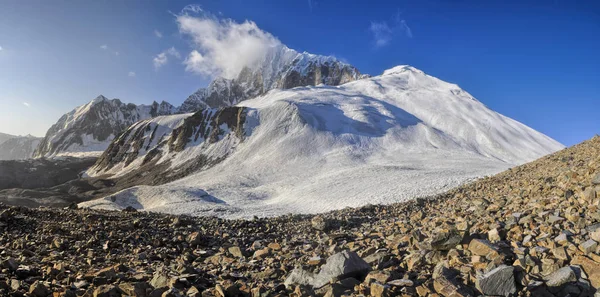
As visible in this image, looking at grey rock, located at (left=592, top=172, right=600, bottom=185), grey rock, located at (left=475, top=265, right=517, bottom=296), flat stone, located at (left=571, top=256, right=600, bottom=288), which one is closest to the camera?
flat stone, located at (left=571, top=256, right=600, bottom=288)

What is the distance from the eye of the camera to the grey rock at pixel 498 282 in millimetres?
5559

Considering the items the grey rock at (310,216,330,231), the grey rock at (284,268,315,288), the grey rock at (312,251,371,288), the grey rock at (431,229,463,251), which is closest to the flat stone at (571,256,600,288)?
the grey rock at (431,229,463,251)

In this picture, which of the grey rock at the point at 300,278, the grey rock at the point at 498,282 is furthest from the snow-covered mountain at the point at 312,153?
the grey rock at the point at 498,282

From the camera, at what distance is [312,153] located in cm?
7625

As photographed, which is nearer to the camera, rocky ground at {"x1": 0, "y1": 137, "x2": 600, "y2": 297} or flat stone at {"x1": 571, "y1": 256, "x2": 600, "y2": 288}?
flat stone at {"x1": 571, "y1": 256, "x2": 600, "y2": 288}

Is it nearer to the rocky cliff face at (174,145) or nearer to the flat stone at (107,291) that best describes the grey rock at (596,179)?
the flat stone at (107,291)

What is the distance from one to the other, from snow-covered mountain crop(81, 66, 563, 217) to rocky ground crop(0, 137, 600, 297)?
2296 centimetres

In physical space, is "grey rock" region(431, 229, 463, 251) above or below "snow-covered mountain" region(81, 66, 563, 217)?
below

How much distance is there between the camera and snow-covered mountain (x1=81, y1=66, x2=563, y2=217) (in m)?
43.3

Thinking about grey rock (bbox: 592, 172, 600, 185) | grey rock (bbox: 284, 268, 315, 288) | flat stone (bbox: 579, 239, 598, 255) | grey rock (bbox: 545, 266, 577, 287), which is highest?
grey rock (bbox: 592, 172, 600, 185)

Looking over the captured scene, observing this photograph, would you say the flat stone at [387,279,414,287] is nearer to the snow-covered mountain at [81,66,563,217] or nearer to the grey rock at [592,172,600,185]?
the grey rock at [592,172,600,185]

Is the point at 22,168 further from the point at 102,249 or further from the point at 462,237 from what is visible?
the point at 462,237

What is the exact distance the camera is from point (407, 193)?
3628 cm

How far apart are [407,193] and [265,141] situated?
176 feet
